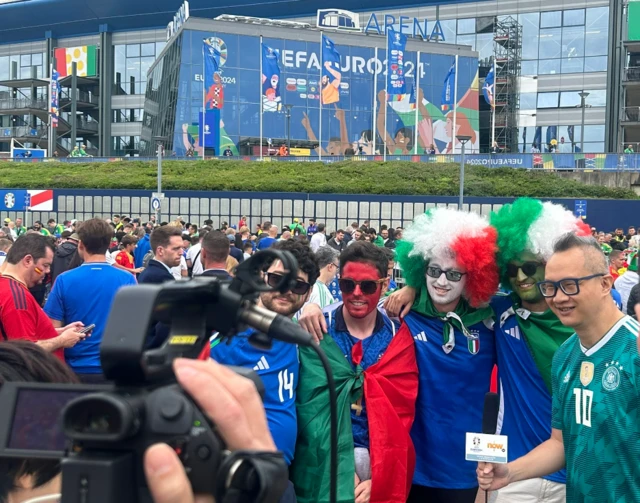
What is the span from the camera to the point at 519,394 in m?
4.14

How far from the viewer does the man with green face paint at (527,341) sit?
4.09 metres

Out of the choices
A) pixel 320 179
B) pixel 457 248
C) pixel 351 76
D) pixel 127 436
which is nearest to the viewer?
pixel 127 436

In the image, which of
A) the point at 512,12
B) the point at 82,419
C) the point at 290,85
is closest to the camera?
the point at 82,419

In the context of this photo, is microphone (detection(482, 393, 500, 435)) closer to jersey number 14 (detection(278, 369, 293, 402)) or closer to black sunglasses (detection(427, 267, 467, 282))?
jersey number 14 (detection(278, 369, 293, 402))

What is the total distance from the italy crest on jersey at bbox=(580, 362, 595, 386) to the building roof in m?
59.7

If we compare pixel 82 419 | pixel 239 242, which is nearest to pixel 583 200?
pixel 239 242

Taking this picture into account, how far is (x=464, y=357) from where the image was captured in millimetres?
Answer: 4219

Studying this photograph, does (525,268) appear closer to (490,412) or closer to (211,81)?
(490,412)

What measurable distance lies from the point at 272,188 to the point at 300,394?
100ft

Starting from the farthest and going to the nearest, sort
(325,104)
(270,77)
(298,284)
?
(325,104)
(270,77)
(298,284)

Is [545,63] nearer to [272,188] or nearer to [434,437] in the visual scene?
[272,188]

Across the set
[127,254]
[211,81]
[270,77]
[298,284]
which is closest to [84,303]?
[298,284]

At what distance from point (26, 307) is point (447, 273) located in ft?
8.98

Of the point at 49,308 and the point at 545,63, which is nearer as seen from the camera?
the point at 49,308
